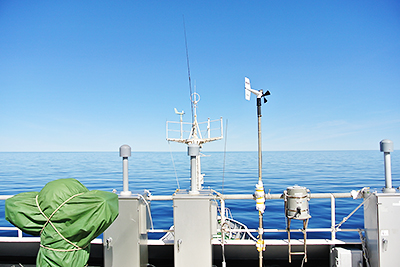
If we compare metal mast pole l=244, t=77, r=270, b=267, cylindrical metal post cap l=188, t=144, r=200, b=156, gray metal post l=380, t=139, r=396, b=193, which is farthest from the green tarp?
gray metal post l=380, t=139, r=396, b=193

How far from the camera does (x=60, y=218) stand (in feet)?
7.75

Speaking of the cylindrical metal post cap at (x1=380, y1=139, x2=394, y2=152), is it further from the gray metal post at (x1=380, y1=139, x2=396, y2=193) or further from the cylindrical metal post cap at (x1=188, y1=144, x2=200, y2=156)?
the cylindrical metal post cap at (x1=188, y1=144, x2=200, y2=156)

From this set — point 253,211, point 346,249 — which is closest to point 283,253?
point 346,249

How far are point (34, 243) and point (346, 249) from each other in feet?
17.2

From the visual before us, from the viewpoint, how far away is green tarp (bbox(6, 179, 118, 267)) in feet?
7.81

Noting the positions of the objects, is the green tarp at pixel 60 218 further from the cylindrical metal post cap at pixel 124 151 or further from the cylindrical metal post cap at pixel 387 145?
the cylindrical metal post cap at pixel 387 145

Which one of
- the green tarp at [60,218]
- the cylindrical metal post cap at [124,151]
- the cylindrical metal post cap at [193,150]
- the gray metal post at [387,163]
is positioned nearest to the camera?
the green tarp at [60,218]

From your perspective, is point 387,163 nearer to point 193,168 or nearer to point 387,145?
point 387,145

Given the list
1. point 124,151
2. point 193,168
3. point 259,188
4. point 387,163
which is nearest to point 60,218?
point 124,151

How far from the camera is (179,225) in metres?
Answer: 3.82

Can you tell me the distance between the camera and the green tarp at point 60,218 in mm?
2381

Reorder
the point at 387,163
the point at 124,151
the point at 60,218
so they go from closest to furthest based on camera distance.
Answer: the point at 60,218 < the point at 387,163 < the point at 124,151

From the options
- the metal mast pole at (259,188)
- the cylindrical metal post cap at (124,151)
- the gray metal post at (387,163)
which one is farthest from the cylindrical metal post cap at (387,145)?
the cylindrical metal post cap at (124,151)

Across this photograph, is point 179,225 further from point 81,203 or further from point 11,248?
point 11,248
